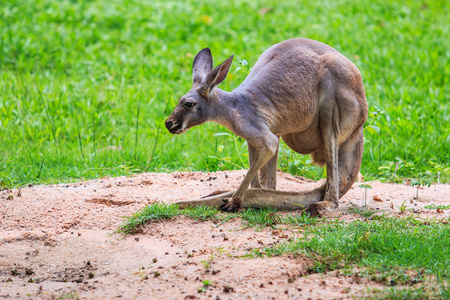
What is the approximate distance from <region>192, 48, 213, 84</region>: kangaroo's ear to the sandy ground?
48.0 inches

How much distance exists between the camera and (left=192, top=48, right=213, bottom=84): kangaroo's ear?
4688 millimetres

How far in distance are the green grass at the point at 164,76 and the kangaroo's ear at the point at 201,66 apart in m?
0.95

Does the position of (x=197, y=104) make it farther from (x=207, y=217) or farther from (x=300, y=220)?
(x=300, y=220)

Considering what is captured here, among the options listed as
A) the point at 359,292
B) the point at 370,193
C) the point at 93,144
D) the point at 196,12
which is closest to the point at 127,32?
the point at 196,12

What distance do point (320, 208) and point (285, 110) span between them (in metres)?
0.93

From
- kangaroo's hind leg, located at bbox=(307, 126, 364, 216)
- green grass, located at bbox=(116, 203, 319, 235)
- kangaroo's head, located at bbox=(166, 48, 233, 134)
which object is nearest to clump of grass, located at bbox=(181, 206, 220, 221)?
green grass, located at bbox=(116, 203, 319, 235)

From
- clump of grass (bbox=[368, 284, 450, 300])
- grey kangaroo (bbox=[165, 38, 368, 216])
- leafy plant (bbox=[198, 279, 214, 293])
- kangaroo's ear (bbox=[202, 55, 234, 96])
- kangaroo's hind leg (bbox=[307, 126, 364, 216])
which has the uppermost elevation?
kangaroo's ear (bbox=[202, 55, 234, 96])

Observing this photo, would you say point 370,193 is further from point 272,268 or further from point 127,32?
point 127,32

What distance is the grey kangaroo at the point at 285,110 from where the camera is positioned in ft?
15.0

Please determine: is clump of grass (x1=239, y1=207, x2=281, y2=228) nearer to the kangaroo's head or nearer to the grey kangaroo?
the grey kangaroo

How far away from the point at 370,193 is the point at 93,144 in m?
3.53

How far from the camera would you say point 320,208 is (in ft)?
15.7

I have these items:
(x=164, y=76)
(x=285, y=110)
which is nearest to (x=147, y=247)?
(x=285, y=110)

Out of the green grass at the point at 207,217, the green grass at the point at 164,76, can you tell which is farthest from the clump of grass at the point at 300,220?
the green grass at the point at 164,76
